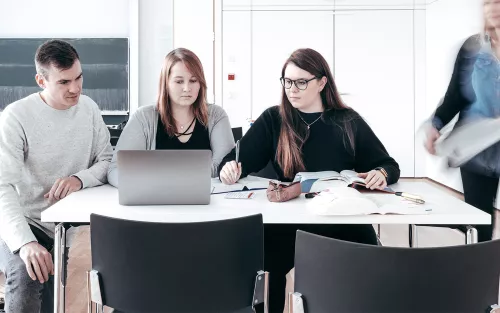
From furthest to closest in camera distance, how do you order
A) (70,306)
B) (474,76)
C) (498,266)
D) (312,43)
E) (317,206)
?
(312,43)
(70,306)
(474,76)
(317,206)
(498,266)

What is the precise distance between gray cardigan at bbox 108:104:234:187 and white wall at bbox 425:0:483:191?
330 cm

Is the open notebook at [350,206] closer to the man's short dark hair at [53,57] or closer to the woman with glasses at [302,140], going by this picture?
the woman with glasses at [302,140]

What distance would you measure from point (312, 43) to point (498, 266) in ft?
18.1

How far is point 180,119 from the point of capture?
7.89ft

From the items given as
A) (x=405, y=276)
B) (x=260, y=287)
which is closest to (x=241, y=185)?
(x=260, y=287)

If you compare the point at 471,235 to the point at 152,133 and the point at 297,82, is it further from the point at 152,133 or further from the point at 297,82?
the point at 152,133

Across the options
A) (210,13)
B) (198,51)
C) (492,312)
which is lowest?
(492,312)

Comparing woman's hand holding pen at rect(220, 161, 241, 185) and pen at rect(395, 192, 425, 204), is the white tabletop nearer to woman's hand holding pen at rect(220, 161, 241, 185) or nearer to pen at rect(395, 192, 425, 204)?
pen at rect(395, 192, 425, 204)

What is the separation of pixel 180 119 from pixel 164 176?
0.86 m

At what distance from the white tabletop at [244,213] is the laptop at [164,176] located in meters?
0.03

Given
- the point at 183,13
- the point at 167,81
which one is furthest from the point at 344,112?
the point at 183,13

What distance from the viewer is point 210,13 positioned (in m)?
6.42

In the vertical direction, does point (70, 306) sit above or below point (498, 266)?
below

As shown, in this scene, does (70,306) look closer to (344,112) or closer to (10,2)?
(344,112)
